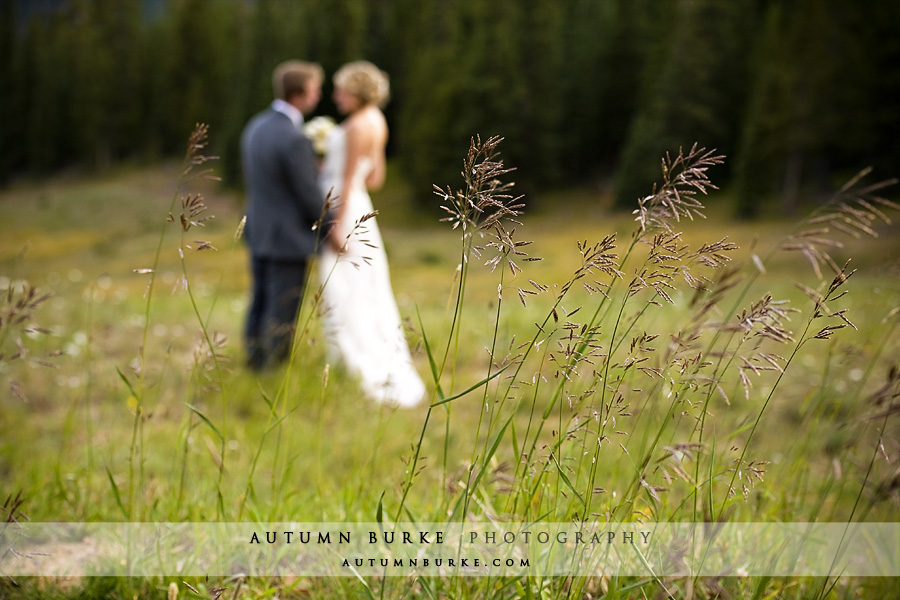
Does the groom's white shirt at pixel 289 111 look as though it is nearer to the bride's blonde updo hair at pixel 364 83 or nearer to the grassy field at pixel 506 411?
the bride's blonde updo hair at pixel 364 83

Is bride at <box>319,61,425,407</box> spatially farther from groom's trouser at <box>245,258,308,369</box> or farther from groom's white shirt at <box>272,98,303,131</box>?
groom's white shirt at <box>272,98,303,131</box>

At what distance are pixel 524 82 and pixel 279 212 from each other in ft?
114

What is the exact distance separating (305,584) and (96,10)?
69.0 metres

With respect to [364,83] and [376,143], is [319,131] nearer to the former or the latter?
[376,143]

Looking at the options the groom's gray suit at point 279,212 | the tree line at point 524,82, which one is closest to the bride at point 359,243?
the groom's gray suit at point 279,212

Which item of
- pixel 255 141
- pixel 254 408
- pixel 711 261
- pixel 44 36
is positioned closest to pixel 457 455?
pixel 254 408

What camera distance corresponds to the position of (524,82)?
37.2 m

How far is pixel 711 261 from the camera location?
4.41 ft

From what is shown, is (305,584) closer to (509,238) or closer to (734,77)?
(509,238)

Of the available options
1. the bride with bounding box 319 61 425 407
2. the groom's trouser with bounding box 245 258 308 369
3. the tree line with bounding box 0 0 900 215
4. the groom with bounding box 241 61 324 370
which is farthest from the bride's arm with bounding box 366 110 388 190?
the tree line with bounding box 0 0 900 215

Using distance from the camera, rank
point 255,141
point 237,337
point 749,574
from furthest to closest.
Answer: point 237,337 < point 255,141 < point 749,574

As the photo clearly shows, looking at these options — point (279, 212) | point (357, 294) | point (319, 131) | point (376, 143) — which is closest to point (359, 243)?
point (357, 294)

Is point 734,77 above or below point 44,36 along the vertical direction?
above

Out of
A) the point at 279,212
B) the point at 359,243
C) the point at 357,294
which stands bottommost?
the point at 357,294
